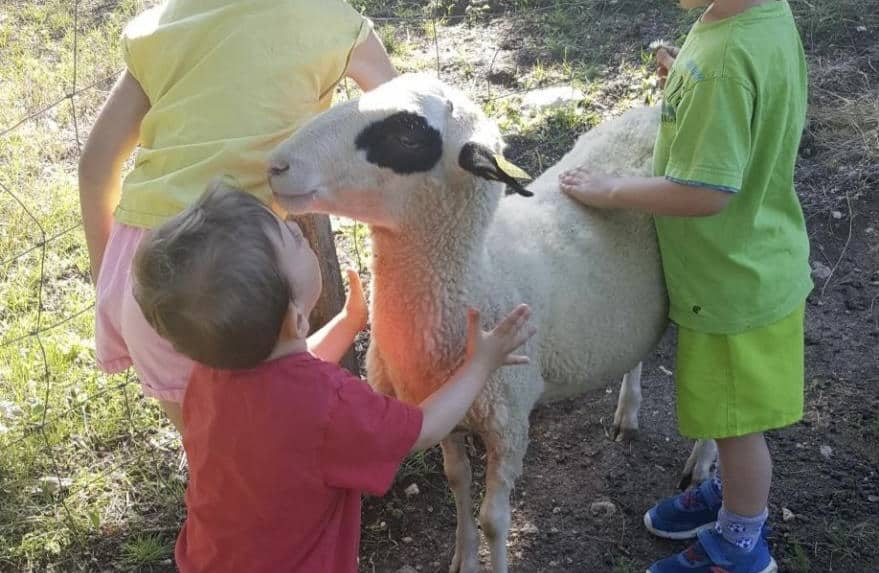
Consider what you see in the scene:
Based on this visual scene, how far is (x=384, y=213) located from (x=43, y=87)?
3851 millimetres

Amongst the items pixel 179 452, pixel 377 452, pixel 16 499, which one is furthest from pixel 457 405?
pixel 16 499

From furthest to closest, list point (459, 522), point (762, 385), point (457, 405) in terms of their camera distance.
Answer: point (459, 522)
point (762, 385)
point (457, 405)

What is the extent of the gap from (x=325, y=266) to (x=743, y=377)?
4.28 feet

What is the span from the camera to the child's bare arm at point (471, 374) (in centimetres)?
171

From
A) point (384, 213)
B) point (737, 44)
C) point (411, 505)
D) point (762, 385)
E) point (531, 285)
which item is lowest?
point (411, 505)

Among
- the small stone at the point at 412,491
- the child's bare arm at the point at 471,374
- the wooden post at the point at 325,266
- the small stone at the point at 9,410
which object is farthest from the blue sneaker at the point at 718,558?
the small stone at the point at 9,410

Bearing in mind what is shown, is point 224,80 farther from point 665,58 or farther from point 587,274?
point 665,58

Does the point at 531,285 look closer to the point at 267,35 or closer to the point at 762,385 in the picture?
the point at 762,385

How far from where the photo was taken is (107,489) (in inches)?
114

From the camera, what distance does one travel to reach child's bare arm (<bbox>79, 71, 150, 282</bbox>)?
2.11 m

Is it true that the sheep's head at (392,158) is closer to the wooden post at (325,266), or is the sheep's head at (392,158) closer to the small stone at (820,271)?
the wooden post at (325,266)

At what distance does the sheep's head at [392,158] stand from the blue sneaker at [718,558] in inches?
48.3

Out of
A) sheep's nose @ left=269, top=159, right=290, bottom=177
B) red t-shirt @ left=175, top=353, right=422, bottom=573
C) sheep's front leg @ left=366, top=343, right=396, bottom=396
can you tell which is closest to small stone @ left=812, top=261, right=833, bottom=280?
sheep's front leg @ left=366, top=343, right=396, bottom=396

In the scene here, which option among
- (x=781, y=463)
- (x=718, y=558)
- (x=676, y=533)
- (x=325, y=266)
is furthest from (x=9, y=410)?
(x=781, y=463)
